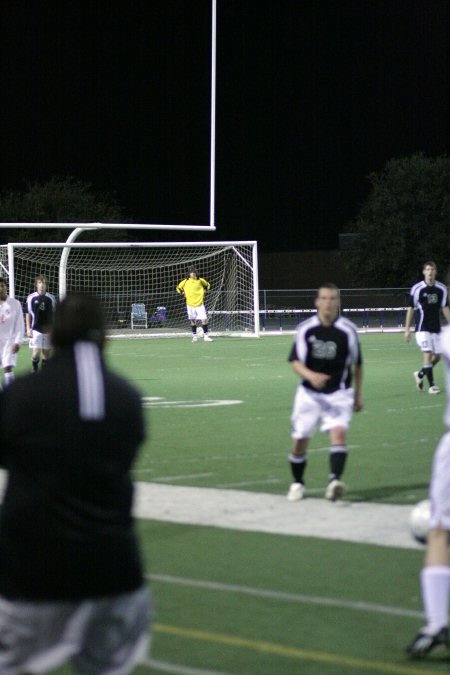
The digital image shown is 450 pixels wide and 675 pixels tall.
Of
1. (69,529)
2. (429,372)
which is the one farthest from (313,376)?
(429,372)

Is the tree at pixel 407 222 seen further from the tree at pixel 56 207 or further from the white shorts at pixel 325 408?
the white shorts at pixel 325 408

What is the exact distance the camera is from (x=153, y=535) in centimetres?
905

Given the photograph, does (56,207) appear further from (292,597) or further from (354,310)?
(292,597)

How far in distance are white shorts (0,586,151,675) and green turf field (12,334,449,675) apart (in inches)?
69.7

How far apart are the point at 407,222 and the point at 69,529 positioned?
71.9 metres

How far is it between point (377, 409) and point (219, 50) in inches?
1890

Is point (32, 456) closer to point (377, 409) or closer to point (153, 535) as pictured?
point (153, 535)

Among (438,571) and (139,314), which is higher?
(438,571)

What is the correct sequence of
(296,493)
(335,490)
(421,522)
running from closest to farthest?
(421,522) < (335,490) < (296,493)

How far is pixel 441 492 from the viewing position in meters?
5.91

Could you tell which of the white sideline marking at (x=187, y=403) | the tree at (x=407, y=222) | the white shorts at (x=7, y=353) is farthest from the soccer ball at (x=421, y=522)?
the tree at (x=407, y=222)

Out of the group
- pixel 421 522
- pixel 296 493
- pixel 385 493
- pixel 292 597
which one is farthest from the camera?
pixel 385 493

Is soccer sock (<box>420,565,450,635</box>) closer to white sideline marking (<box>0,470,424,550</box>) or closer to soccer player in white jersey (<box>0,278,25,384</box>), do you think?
white sideline marking (<box>0,470,424,550</box>)

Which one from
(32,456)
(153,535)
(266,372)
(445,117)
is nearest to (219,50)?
(445,117)
